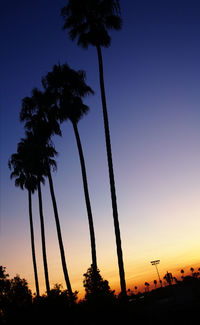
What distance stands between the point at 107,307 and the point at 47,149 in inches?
749

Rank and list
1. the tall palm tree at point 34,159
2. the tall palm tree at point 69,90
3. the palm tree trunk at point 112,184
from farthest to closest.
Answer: the tall palm tree at point 34,159 → the tall palm tree at point 69,90 → the palm tree trunk at point 112,184

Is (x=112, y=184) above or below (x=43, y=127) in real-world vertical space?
below

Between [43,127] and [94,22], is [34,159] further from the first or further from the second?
[94,22]

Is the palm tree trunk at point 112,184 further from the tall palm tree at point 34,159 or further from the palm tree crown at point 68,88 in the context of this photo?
the tall palm tree at point 34,159

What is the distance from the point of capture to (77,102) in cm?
2377

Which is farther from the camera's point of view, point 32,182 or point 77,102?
point 32,182

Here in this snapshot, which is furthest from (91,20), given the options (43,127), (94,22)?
(43,127)

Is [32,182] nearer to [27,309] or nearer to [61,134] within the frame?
[61,134]

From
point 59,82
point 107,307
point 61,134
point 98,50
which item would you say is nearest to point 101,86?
point 98,50

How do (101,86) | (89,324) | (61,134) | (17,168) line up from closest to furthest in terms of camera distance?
1. (89,324)
2. (101,86)
3. (61,134)
4. (17,168)

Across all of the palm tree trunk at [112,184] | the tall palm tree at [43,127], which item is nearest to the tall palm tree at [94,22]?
the palm tree trunk at [112,184]

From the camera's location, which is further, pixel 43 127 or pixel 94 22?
pixel 43 127

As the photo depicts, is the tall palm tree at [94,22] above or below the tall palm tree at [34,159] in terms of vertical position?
above

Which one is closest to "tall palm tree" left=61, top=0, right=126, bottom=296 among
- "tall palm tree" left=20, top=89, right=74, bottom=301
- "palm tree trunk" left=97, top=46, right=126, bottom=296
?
"palm tree trunk" left=97, top=46, right=126, bottom=296
